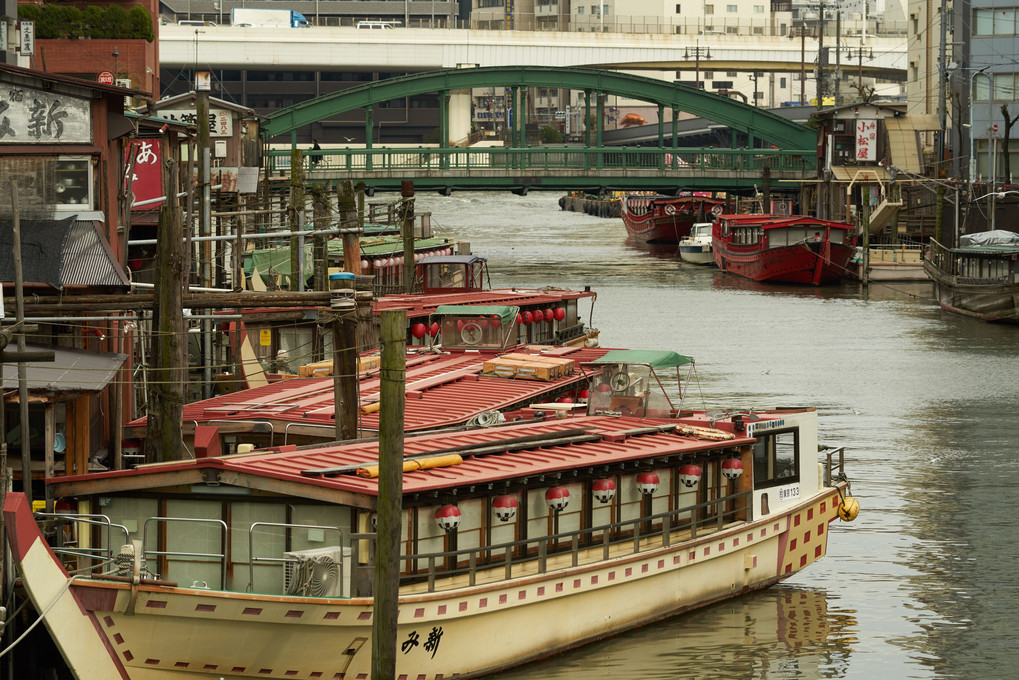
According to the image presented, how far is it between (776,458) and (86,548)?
10.8 m

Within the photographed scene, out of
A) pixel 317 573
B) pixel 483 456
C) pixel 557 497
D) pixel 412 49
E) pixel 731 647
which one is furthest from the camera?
pixel 412 49

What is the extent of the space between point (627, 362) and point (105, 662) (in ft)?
36.4

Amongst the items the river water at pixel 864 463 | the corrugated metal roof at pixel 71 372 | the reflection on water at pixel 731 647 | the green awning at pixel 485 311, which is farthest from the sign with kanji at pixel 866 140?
the corrugated metal roof at pixel 71 372

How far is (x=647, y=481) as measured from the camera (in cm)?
2034

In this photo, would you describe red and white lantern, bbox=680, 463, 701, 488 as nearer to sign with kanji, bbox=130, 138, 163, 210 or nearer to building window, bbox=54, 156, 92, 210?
building window, bbox=54, 156, 92, 210

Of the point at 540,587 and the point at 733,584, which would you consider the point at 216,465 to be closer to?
the point at 540,587

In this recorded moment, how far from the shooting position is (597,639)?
19.6 meters

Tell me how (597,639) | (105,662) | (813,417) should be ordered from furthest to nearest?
1. (813,417)
2. (597,639)
3. (105,662)

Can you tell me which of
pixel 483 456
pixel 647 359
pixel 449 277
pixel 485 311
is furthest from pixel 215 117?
pixel 483 456

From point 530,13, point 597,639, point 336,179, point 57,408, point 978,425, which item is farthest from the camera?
point 530,13

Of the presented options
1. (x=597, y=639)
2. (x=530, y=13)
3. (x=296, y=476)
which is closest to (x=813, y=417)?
(x=597, y=639)

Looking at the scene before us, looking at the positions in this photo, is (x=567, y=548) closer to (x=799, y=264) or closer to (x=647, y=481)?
(x=647, y=481)

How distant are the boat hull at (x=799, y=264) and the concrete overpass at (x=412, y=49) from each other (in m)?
49.3

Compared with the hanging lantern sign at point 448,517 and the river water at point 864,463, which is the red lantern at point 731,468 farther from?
the hanging lantern sign at point 448,517
